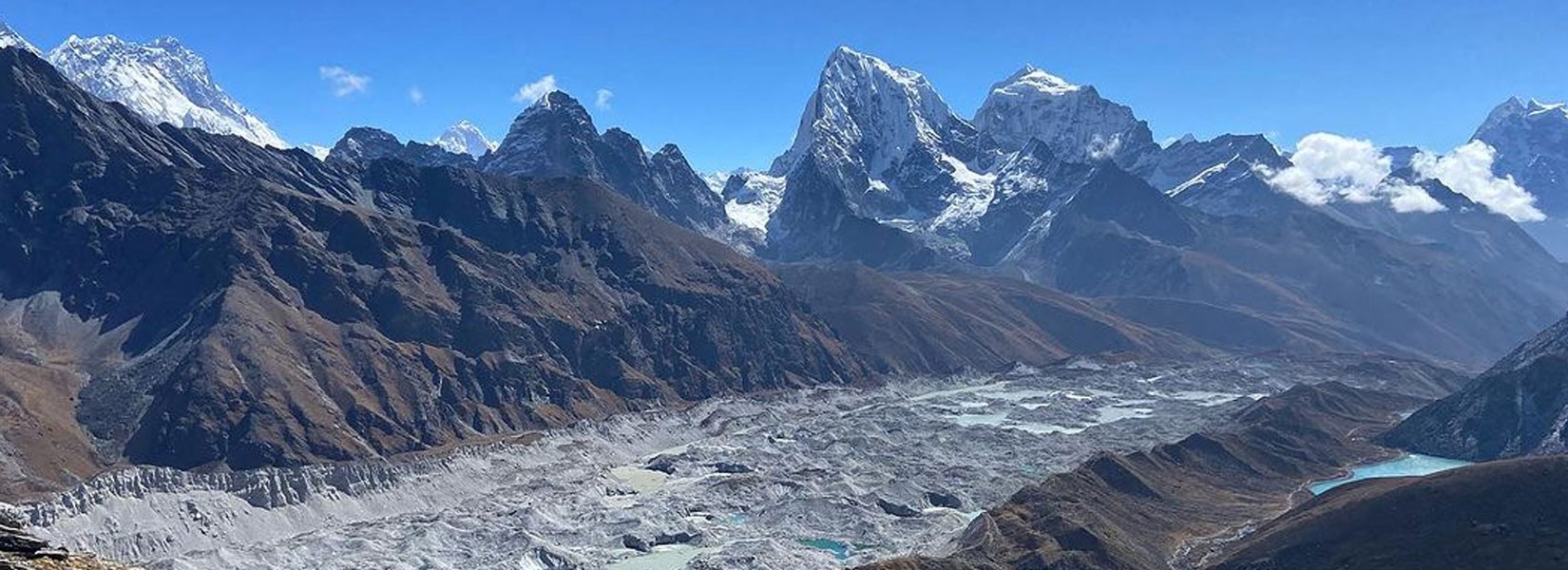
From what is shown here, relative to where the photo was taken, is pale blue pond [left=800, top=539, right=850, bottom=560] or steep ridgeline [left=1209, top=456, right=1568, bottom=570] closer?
steep ridgeline [left=1209, top=456, right=1568, bottom=570]

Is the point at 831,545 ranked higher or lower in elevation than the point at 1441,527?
lower

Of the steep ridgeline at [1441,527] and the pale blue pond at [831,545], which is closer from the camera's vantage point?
the steep ridgeline at [1441,527]

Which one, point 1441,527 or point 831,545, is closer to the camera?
point 1441,527

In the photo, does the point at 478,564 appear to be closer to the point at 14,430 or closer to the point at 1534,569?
the point at 14,430

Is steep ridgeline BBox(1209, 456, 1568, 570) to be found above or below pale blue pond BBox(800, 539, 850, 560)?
above

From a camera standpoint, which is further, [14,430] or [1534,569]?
[14,430]

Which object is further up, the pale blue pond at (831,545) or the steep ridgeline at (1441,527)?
the steep ridgeline at (1441,527)

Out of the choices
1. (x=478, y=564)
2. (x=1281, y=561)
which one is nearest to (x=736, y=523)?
(x=478, y=564)

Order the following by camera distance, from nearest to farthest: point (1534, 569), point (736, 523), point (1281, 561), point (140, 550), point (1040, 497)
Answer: point (1534, 569)
point (1281, 561)
point (140, 550)
point (1040, 497)
point (736, 523)
